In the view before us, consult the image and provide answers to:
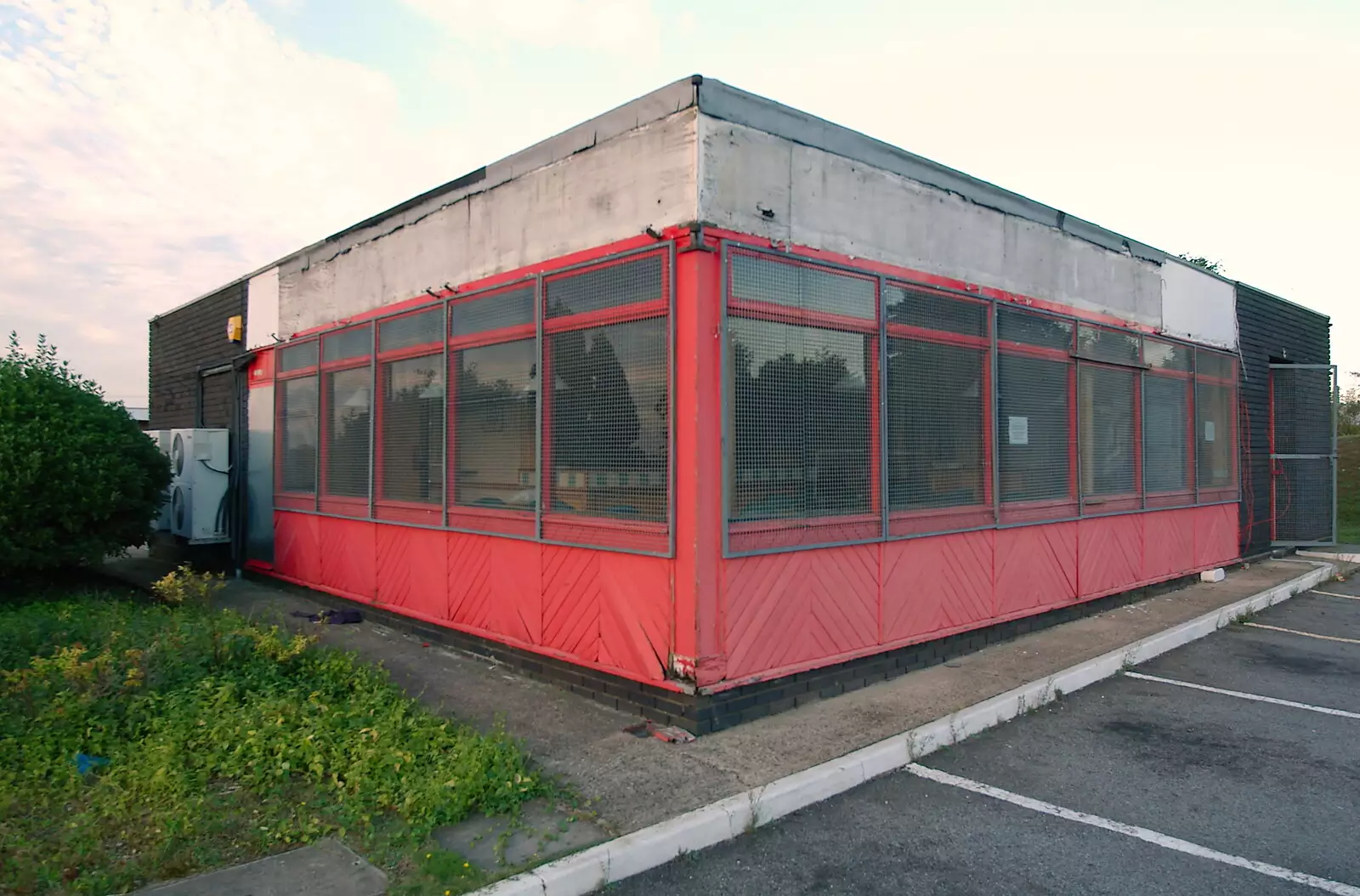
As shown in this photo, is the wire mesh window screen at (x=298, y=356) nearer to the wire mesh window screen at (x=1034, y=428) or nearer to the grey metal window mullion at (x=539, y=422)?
the grey metal window mullion at (x=539, y=422)

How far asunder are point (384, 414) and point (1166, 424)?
9207 mm

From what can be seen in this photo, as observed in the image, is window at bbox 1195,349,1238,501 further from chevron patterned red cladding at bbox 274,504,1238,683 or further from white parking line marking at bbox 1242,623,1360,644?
white parking line marking at bbox 1242,623,1360,644

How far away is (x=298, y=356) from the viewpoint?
10.6 meters

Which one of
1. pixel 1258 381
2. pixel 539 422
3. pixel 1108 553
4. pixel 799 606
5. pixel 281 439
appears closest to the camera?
pixel 799 606

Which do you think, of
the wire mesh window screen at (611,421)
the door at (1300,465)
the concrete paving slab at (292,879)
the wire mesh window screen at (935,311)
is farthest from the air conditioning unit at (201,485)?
the door at (1300,465)

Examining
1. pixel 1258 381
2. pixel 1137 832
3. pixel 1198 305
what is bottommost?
pixel 1137 832

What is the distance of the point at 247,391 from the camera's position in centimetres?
1194

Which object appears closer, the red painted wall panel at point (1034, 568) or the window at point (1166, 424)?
the red painted wall panel at point (1034, 568)

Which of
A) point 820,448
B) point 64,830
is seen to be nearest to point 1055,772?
point 820,448

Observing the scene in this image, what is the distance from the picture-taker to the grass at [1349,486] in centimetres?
2056

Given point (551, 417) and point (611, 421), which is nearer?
point (611, 421)

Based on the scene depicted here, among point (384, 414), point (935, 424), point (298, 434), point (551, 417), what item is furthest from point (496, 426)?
point (298, 434)

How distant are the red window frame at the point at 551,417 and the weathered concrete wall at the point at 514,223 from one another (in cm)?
28

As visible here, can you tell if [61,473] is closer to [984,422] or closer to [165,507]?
[165,507]
